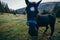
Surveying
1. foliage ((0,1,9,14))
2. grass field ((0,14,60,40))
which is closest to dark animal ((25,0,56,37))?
grass field ((0,14,60,40))

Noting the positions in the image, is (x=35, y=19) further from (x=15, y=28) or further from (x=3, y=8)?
(x=3, y=8)

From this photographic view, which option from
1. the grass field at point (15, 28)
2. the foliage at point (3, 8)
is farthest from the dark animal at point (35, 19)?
the foliage at point (3, 8)

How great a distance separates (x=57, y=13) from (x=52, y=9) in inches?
4.2

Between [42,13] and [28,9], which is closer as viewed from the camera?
[28,9]

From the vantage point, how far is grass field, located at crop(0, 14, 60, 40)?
3602mm

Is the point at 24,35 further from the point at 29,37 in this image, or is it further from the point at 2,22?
the point at 2,22

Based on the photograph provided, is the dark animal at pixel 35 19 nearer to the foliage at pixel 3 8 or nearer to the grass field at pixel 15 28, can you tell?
the grass field at pixel 15 28

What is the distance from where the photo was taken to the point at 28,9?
129 inches

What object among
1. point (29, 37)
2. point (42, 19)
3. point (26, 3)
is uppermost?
point (26, 3)

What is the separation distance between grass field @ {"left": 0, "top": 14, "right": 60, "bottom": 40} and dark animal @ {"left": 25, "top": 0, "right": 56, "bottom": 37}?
0.10 meters

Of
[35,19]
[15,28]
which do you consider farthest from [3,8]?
[35,19]

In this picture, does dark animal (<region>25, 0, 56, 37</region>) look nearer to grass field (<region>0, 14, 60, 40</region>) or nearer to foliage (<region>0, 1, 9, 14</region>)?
grass field (<region>0, 14, 60, 40</region>)

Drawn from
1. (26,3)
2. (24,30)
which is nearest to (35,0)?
(26,3)

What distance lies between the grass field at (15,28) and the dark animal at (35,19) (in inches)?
4.0
